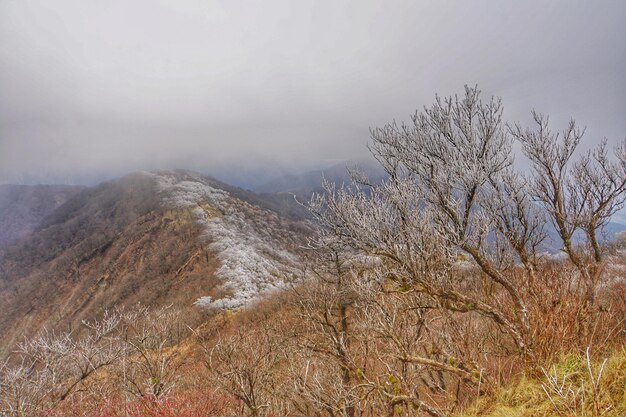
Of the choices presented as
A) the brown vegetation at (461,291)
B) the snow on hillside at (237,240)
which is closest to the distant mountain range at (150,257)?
the snow on hillside at (237,240)

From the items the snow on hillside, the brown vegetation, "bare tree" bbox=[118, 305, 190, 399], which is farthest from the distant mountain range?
the brown vegetation

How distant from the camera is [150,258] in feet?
292

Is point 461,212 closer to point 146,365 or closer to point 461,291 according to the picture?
point 461,291

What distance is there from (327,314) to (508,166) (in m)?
8.82

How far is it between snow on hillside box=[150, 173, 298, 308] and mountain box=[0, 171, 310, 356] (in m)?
0.24

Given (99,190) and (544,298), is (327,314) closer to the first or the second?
(544,298)

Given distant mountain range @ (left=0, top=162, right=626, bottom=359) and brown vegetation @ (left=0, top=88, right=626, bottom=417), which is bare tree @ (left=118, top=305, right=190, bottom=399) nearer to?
brown vegetation @ (left=0, top=88, right=626, bottom=417)

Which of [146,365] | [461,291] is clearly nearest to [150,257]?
[146,365]

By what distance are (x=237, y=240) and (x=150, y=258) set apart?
31.0 meters

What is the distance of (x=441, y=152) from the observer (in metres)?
10.4

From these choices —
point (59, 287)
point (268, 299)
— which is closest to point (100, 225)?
point (59, 287)

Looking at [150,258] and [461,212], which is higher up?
[461,212]

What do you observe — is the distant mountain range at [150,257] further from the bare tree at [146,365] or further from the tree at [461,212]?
the tree at [461,212]

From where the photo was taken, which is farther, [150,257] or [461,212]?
[150,257]
